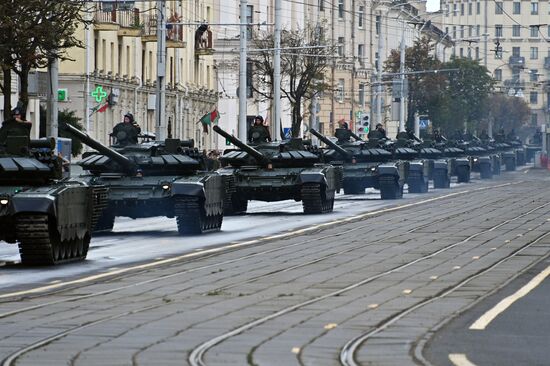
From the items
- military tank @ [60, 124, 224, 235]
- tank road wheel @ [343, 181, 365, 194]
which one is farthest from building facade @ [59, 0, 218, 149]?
military tank @ [60, 124, 224, 235]

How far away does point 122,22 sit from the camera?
6919cm

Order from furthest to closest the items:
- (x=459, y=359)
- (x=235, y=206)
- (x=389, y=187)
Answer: (x=389, y=187) < (x=235, y=206) < (x=459, y=359)

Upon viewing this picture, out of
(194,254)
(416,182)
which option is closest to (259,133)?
(416,182)

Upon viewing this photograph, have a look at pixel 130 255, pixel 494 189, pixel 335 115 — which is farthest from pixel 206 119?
pixel 335 115

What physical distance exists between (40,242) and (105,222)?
383 inches

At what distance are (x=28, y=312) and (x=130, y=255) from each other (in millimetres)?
9348

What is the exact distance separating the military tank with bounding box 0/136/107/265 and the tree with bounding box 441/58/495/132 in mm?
89262

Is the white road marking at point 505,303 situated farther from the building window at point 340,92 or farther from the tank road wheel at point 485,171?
the building window at point 340,92

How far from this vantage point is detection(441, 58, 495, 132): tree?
11600 cm

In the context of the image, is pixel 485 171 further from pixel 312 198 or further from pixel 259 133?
pixel 312 198

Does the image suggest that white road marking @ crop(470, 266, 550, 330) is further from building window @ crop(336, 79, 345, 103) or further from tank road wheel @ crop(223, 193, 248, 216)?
building window @ crop(336, 79, 345, 103)

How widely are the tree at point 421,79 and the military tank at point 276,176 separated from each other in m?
61.3

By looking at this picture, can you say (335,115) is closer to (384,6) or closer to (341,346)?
(384,6)

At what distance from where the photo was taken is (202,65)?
88.5 m
